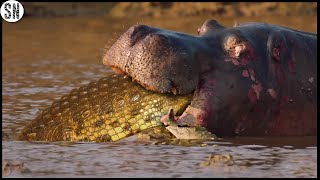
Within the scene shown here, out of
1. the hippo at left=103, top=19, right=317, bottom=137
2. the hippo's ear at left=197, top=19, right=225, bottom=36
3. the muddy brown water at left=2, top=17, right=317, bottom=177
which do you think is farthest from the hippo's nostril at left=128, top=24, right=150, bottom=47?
the hippo's ear at left=197, top=19, right=225, bottom=36

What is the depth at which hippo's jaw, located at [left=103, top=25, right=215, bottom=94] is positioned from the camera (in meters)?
5.68

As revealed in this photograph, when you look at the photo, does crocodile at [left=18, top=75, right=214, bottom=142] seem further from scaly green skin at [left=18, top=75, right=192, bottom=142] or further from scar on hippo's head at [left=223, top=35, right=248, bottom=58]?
scar on hippo's head at [left=223, top=35, right=248, bottom=58]

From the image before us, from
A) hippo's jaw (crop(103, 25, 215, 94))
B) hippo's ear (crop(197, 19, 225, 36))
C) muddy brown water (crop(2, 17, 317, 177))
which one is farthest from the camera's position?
hippo's ear (crop(197, 19, 225, 36))

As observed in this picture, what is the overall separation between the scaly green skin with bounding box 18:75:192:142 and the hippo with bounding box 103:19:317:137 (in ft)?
0.51

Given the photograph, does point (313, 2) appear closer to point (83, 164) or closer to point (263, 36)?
point (263, 36)

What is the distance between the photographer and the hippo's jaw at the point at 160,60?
568 cm

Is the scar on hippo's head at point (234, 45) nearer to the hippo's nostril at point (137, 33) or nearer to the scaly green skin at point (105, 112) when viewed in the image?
the scaly green skin at point (105, 112)

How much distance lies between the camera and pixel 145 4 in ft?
59.6

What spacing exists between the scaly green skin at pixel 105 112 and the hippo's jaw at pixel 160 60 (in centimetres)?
18

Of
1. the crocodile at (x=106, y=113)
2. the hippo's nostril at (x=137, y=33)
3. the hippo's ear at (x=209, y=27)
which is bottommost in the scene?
the crocodile at (x=106, y=113)

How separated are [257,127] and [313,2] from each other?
39.7ft

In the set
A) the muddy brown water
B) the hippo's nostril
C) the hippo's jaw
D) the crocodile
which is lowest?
the muddy brown water

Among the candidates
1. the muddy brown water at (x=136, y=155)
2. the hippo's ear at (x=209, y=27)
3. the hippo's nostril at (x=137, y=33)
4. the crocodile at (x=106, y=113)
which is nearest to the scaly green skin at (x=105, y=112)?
the crocodile at (x=106, y=113)

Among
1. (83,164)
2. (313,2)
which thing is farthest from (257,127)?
(313,2)
